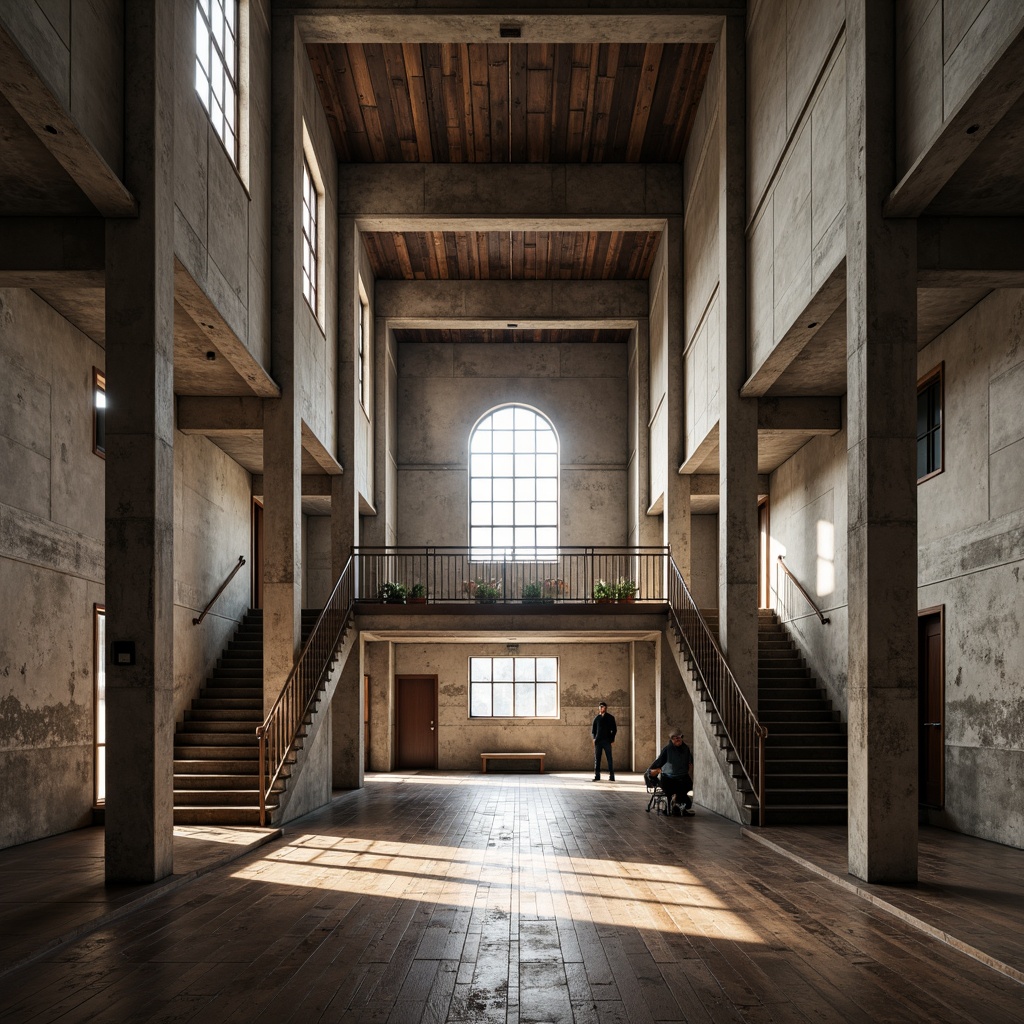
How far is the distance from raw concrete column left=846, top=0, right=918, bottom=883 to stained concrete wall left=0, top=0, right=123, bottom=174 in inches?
241

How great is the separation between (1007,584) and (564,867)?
17.5 ft

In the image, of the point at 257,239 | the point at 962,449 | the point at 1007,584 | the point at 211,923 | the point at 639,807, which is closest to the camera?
the point at 211,923

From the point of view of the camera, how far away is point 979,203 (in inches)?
364

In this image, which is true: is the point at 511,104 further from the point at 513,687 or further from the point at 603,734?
the point at 513,687

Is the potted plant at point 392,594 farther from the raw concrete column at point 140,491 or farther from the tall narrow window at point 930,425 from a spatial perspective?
the raw concrete column at point 140,491

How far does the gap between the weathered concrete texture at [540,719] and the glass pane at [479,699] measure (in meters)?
0.15

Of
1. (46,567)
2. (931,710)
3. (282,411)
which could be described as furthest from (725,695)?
(46,567)

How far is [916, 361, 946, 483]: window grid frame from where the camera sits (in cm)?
1292

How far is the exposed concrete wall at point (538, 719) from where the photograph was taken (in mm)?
25188

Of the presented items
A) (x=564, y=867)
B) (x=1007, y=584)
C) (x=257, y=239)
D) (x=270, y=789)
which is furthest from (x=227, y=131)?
(x=1007, y=584)

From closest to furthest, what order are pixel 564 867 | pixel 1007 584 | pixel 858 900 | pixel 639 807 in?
pixel 858 900 < pixel 564 867 < pixel 1007 584 < pixel 639 807

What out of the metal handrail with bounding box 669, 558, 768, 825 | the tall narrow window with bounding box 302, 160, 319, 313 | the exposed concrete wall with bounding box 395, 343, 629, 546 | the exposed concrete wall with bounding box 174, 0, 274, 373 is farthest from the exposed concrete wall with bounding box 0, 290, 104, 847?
the exposed concrete wall with bounding box 395, 343, 629, 546

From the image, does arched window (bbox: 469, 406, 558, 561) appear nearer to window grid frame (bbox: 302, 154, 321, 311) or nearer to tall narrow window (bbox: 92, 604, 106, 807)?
window grid frame (bbox: 302, 154, 321, 311)

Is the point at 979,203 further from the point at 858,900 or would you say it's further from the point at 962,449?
the point at 858,900
